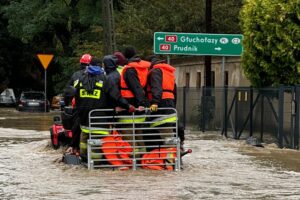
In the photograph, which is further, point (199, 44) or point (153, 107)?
point (199, 44)

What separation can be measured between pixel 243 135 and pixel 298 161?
19.7ft

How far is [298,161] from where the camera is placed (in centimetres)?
1416

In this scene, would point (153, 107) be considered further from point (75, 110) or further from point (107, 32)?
point (107, 32)

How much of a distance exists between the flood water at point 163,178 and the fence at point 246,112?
148cm

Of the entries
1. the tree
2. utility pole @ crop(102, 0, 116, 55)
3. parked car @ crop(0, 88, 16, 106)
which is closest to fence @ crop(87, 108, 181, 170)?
utility pole @ crop(102, 0, 116, 55)

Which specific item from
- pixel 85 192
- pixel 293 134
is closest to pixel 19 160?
pixel 85 192

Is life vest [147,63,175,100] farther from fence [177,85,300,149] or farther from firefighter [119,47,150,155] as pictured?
fence [177,85,300,149]

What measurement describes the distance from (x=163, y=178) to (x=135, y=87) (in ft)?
5.82

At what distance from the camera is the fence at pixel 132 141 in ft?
39.4

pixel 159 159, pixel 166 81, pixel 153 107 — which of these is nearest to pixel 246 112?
pixel 166 81

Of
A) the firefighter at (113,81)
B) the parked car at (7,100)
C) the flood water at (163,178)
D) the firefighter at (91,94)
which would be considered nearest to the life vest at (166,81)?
the firefighter at (113,81)

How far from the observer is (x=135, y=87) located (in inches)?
470

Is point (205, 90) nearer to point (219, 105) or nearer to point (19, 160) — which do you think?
point (219, 105)

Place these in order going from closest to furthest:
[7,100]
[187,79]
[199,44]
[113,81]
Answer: [113,81] < [199,44] < [187,79] < [7,100]
